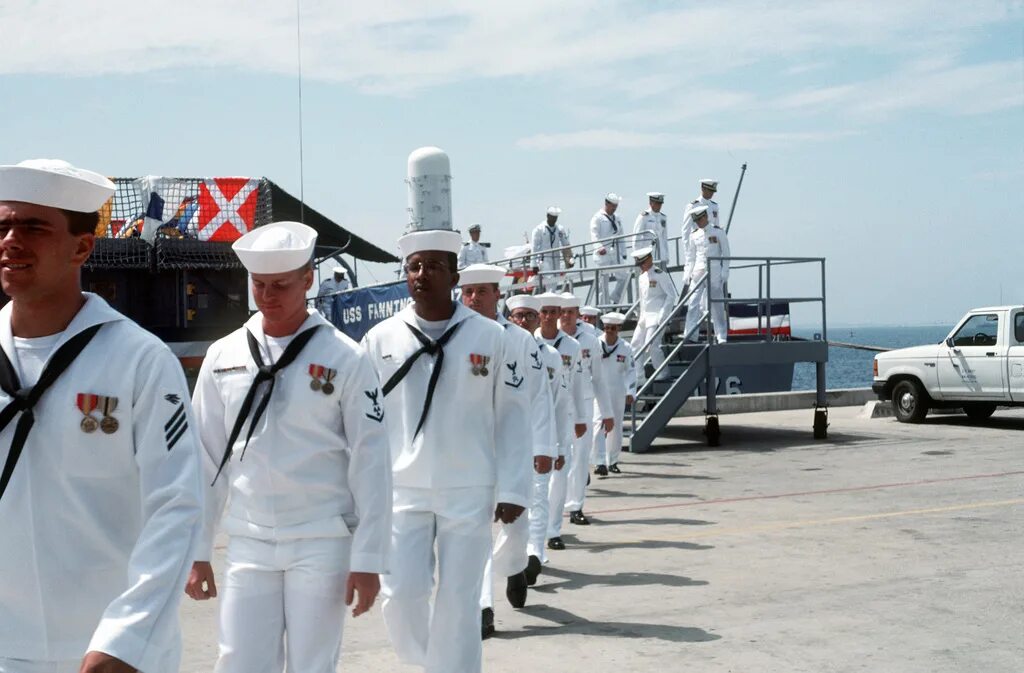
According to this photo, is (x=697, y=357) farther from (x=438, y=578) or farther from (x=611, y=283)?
(x=438, y=578)

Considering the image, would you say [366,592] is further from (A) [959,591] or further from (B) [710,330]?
(B) [710,330]

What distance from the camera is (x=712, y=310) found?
63.3 feet

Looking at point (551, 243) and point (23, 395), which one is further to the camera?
point (551, 243)

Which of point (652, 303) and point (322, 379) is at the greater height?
point (652, 303)

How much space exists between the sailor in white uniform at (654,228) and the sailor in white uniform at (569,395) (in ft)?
32.2

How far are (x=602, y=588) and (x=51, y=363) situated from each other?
626cm

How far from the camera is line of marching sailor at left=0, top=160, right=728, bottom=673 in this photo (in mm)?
2883

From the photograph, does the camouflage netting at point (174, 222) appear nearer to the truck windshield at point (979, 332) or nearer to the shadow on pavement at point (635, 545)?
the shadow on pavement at point (635, 545)

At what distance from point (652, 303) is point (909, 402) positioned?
5.23 metres

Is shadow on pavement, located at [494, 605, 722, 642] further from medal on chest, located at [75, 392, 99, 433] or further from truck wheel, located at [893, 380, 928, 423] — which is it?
truck wheel, located at [893, 380, 928, 423]

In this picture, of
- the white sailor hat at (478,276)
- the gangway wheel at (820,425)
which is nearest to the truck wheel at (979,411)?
the gangway wheel at (820,425)

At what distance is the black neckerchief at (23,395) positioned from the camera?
2.88 metres

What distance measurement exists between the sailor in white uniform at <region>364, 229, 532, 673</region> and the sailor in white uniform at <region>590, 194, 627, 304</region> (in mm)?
15398

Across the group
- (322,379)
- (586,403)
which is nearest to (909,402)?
(586,403)
